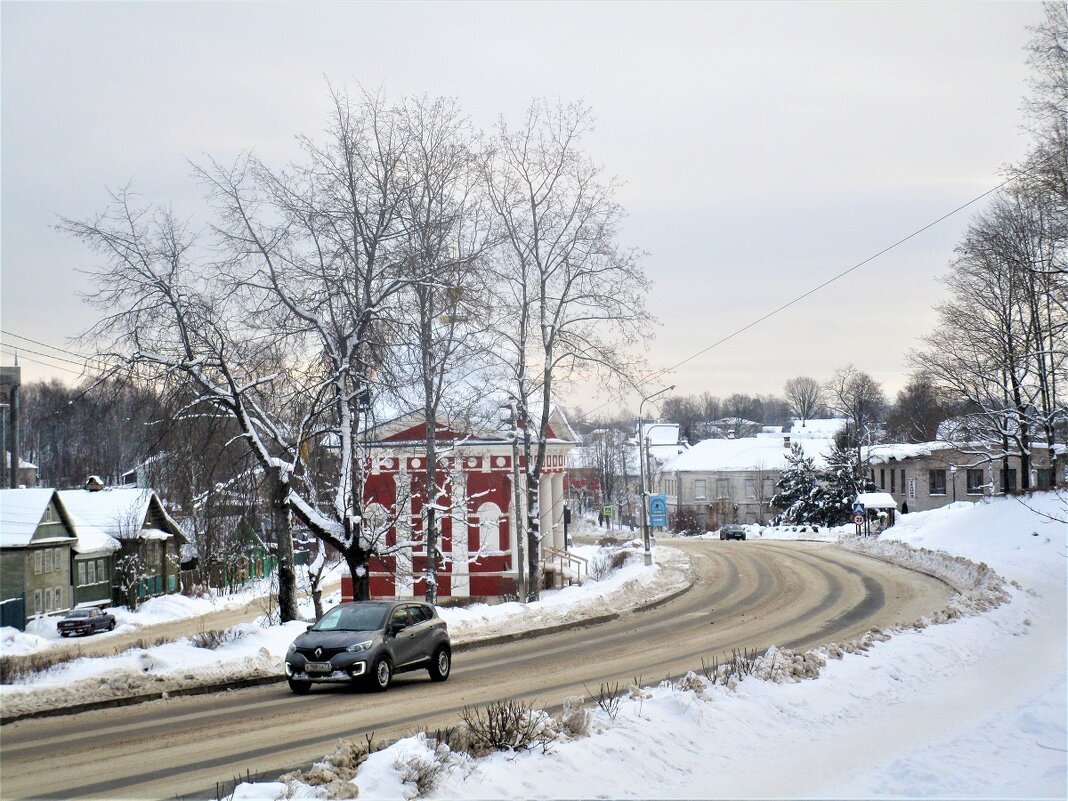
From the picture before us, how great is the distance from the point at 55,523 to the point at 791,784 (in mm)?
51737

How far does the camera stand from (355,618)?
17672 mm

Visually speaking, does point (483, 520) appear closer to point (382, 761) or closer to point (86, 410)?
point (86, 410)

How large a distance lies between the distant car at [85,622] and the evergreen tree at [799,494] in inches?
1951

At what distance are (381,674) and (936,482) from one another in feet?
213

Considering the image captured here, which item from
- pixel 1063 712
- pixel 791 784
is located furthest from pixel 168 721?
pixel 1063 712

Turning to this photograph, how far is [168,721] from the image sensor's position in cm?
1458

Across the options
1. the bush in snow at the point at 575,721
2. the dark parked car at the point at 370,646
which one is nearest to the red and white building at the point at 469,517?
Result: the dark parked car at the point at 370,646

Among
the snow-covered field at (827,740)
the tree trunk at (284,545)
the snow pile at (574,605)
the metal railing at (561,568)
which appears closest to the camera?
the snow-covered field at (827,740)

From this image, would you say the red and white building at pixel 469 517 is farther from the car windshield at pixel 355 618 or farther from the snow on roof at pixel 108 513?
the snow on roof at pixel 108 513

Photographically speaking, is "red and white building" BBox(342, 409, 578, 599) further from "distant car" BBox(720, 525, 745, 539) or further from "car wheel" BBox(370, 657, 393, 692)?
"distant car" BBox(720, 525, 745, 539)

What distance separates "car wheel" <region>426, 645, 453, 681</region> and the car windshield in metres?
1.47

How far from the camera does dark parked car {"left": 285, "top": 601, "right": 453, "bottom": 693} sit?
16672mm

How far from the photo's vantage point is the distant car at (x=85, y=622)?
47947 millimetres

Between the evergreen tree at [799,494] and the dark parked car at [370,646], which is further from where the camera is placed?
the evergreen tree at [799,494]
